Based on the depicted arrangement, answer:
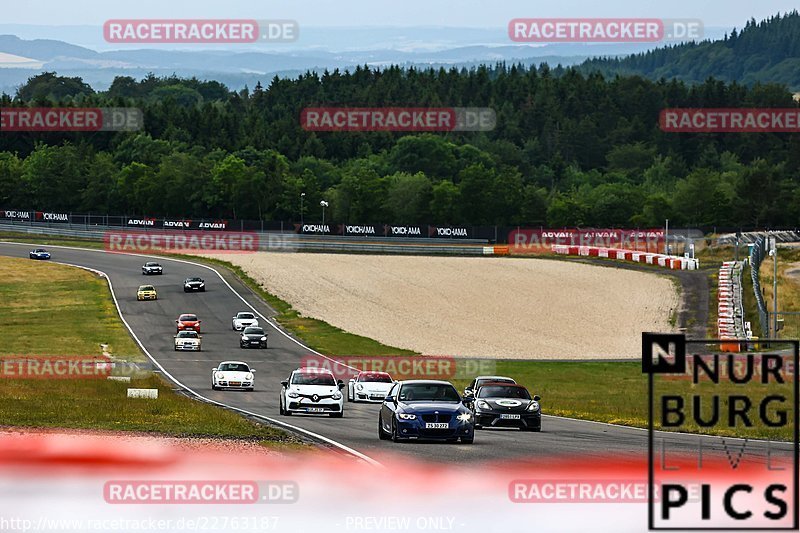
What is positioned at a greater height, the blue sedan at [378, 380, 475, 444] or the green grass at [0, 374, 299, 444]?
the blue sedan at [378, 380, 475, 444]

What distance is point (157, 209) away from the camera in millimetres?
162625

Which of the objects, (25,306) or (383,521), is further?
(25,306)

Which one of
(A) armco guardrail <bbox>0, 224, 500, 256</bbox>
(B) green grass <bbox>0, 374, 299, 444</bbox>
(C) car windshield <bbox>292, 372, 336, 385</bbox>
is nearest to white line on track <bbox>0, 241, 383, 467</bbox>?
(B) green grass <bbox>0, 374, 299, 444</bbox>

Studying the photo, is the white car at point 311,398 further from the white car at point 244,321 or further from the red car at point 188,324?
the white car at point 244,321

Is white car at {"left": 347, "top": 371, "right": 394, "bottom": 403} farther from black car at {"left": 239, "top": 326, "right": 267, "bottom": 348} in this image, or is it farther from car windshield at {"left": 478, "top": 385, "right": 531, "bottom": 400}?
black car at {"left": 239, "top": 326, "right": 267, "bottom": 348}

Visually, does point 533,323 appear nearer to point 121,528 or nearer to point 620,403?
point 620,403

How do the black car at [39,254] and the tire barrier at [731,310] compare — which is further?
the black car at [39,254]

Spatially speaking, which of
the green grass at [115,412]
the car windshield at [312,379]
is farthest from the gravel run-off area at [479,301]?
the car windshield at [312,379]

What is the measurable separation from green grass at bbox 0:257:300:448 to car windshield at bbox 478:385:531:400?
6.29 metres

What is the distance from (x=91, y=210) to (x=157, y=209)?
11092 mm

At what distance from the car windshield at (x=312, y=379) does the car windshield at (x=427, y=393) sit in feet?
24.2

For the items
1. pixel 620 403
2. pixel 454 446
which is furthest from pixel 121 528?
pixel 620 403

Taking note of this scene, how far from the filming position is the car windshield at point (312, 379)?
35.8 m

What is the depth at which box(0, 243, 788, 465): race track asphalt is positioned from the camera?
26.3 meters
